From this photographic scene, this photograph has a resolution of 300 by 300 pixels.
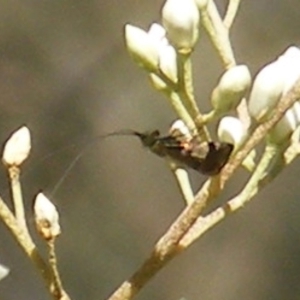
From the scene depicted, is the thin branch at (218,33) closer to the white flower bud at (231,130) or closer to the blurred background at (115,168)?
the white flower bud at (231,130)

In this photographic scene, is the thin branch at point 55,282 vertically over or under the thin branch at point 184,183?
over

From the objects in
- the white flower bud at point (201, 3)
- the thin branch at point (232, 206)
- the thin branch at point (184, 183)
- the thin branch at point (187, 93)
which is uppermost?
the white flower bud at point (201, 3)

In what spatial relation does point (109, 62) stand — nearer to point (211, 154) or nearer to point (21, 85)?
point (21, 85)

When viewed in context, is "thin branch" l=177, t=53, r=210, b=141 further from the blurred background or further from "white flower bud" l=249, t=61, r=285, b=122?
the blurred background

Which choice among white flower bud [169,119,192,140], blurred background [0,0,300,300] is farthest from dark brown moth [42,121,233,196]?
blurred background [0,0,300,300]

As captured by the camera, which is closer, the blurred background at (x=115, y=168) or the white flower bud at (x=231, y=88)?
the white flower bud at (x=231, y=88)

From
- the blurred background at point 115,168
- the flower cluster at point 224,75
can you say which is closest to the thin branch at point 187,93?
the flower cluster at point 224,75

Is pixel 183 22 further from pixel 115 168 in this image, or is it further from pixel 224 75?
pixel 115 168
